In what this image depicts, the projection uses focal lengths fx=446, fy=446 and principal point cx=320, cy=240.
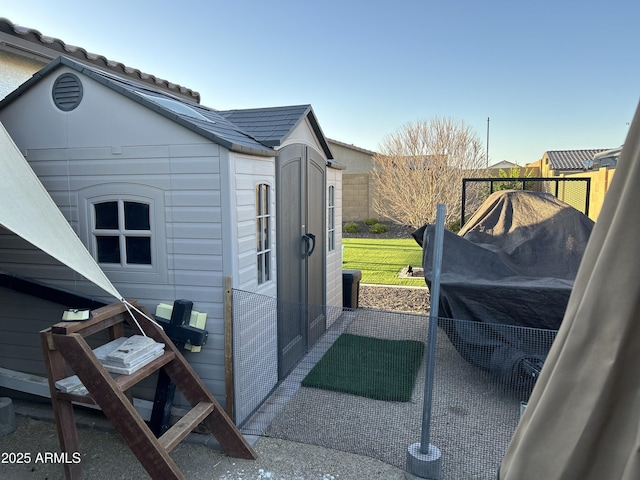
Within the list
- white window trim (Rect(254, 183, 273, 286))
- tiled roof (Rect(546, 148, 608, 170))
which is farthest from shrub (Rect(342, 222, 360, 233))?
white window trim (Rect(254, 183, 273, 286))

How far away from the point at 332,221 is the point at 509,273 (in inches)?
107

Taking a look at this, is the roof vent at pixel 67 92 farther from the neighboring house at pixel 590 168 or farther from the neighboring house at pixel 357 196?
the neighboring house at pixel 357 196

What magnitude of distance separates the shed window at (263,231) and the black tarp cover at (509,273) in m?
1.79

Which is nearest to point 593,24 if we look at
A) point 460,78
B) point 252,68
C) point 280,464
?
point 460,78

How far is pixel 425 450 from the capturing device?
3.08 meters

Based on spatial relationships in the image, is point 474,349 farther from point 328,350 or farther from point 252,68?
point 252,68

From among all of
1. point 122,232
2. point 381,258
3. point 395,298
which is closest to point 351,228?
point 381,258

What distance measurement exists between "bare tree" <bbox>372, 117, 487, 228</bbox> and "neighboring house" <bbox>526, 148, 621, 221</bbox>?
293 cm

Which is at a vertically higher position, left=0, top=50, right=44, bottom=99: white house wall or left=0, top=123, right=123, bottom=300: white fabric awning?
left=0, top=50, right=44, bottom=99: white house wall

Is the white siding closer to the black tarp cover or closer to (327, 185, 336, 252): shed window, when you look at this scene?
the black tarp cover

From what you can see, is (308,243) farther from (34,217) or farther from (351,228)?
(351,228)

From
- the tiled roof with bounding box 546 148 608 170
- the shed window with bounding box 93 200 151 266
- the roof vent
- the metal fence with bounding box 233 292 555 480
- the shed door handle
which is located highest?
the tiled roof with bounding box 546 148 608 170

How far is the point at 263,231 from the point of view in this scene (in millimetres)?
4262

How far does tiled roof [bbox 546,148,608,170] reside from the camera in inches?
972
